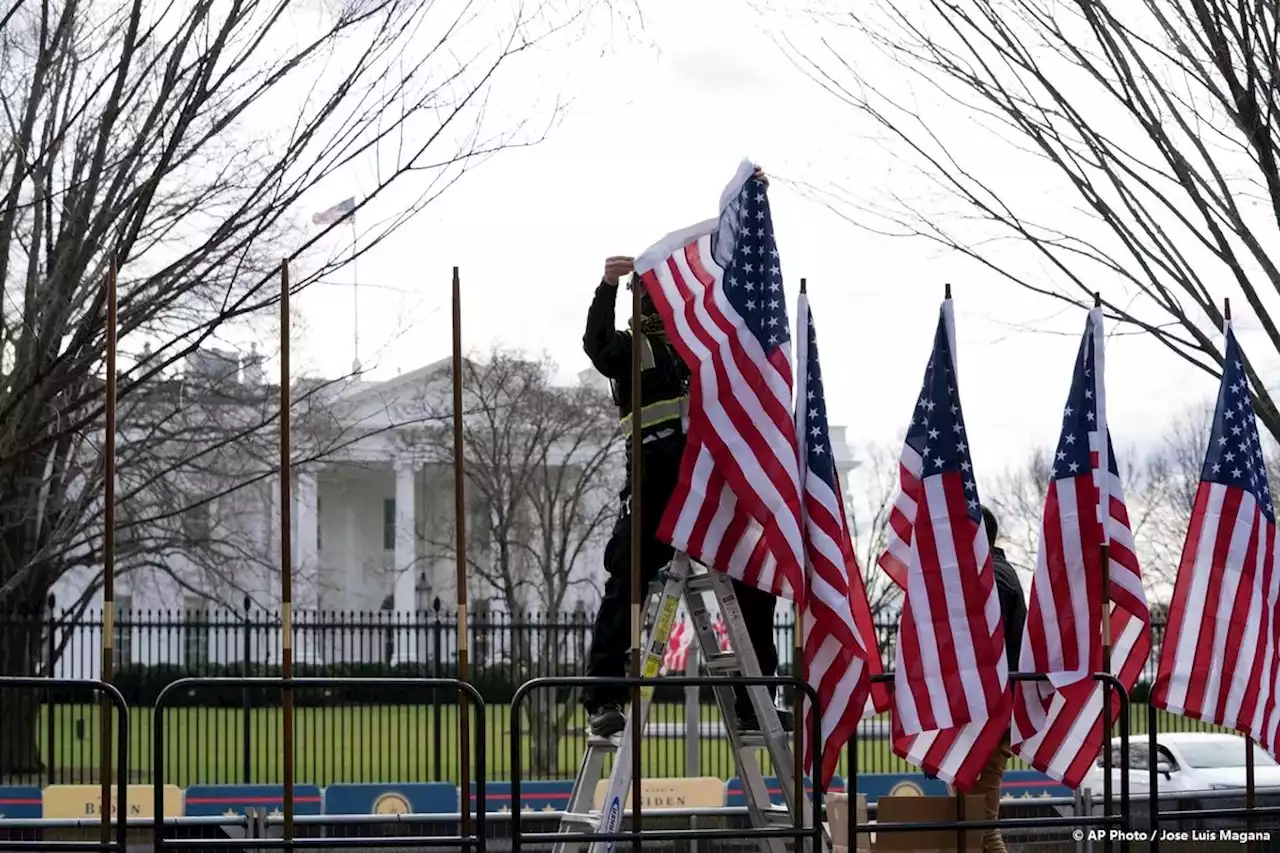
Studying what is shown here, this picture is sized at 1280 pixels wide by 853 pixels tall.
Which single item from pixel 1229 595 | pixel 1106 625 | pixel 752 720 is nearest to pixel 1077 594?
pixel 1106 625

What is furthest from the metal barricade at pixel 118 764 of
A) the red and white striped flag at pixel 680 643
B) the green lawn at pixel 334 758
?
the green lawn at pixel 334 758

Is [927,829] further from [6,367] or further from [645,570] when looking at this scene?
[6,367]

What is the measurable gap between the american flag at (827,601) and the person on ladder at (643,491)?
205 millimetres

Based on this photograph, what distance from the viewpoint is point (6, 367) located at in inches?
520

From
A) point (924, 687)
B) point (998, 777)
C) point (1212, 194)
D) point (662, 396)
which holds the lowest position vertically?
point (998, 777)

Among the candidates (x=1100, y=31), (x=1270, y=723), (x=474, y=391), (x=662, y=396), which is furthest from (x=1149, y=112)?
(x=474, y=391)

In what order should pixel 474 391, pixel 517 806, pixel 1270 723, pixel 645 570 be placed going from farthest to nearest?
pixel 474 391 → pixel 1270 723 → pixel 645 570 → pixel 517 806

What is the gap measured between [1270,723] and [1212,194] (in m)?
3.28

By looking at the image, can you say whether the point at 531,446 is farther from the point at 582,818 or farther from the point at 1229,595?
the point at 582,818

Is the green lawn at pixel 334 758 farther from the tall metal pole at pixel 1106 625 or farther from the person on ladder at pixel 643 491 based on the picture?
the person on ladder at pixel 643 491

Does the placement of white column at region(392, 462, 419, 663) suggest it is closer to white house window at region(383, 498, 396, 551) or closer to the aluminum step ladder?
white house window at region(383, 498, 396, 551)

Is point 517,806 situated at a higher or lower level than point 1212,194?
lower

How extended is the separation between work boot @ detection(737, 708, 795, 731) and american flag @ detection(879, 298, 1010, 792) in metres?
0.49

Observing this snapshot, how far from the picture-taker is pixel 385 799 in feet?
46.8
